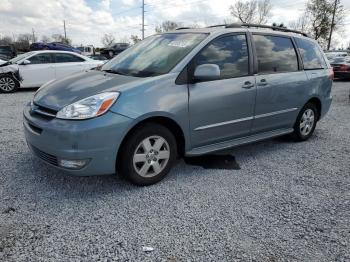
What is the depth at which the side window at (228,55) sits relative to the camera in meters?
3.71

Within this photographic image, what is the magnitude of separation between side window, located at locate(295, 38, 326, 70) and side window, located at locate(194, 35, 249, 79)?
1401 mm

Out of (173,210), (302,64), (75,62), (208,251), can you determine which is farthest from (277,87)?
(75,62)

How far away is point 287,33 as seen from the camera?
4938mm

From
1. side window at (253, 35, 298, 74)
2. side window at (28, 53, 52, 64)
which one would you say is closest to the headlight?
side window at (253, 35, 298, 74)

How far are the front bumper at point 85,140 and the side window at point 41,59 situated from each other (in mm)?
8100

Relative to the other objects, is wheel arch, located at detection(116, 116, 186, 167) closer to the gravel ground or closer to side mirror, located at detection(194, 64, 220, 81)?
the gravel ground

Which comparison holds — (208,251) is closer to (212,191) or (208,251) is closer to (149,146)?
(212,191)

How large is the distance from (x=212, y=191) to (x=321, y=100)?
Answer: 307cm

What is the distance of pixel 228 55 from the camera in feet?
12.9

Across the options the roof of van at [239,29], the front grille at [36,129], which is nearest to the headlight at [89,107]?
the front grille at [36,129]

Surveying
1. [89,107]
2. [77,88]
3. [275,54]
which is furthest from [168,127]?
[275,54]

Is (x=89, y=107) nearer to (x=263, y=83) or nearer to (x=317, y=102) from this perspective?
(x=263, y=83)

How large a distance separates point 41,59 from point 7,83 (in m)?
1.31

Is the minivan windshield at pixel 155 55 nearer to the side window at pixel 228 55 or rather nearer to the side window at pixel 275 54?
the side window at pixel 228 55
